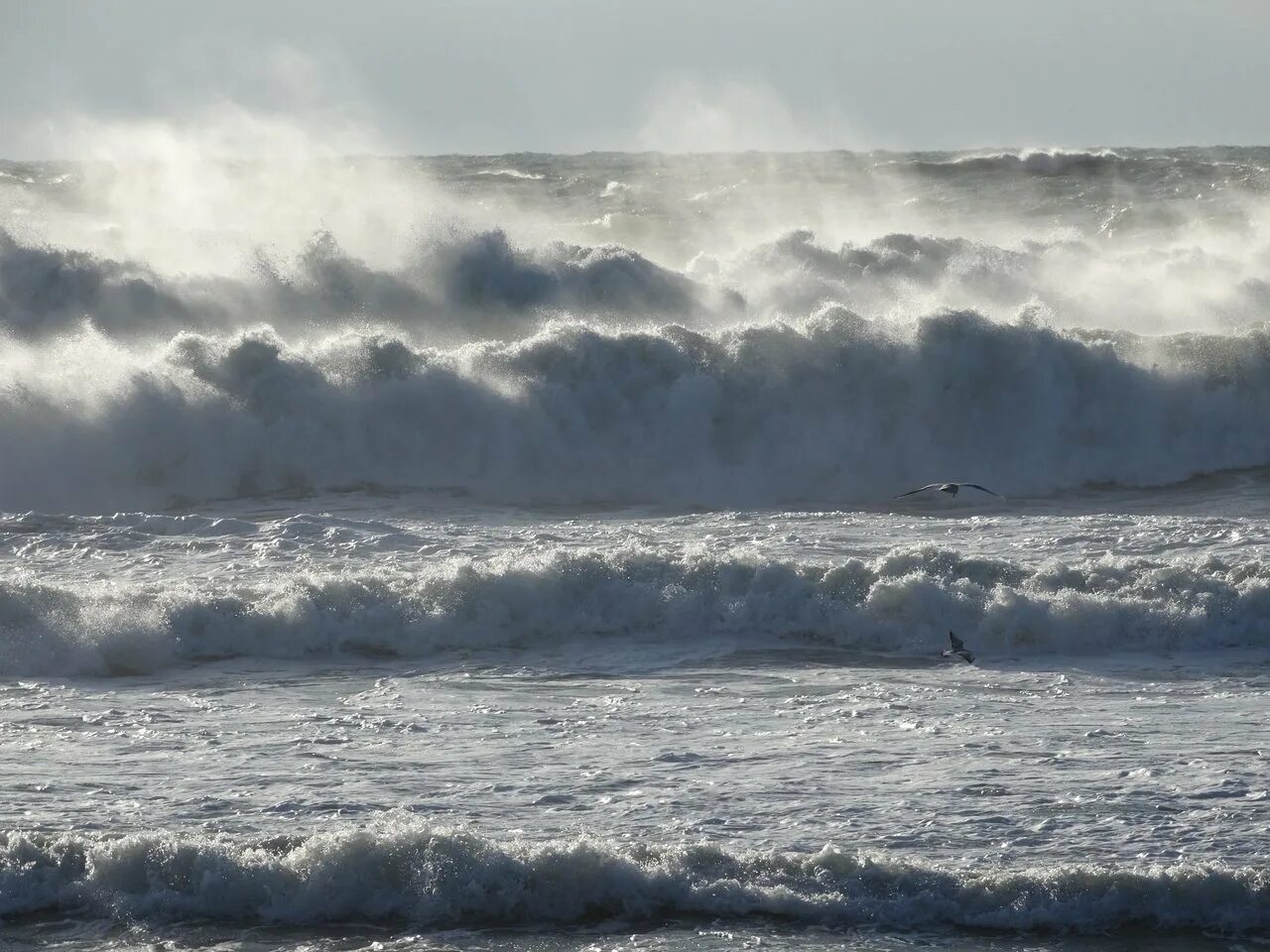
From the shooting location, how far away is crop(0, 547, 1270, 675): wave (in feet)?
35.4

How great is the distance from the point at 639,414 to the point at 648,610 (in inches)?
265

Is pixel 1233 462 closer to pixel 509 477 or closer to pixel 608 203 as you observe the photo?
pixel 509 477

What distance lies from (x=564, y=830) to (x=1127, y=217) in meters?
24.1

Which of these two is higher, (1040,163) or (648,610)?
(1040,163)

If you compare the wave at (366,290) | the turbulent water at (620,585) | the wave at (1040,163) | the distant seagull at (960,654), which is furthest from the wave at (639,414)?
the wave at (1040,163)

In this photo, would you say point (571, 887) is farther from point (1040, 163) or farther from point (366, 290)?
point (1040, 163)

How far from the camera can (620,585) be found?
11.7 m

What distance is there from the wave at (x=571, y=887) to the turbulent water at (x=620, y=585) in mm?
18

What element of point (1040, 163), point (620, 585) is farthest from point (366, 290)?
point (1040, 163)

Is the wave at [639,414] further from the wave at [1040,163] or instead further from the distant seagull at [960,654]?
the wave at [1040,163]

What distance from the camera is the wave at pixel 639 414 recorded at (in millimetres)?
16672

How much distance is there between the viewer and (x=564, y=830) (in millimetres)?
7371

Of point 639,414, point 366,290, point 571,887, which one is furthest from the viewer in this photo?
point 366,290

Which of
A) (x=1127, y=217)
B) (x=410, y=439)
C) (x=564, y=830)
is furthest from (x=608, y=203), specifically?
(x=564, y=830)
